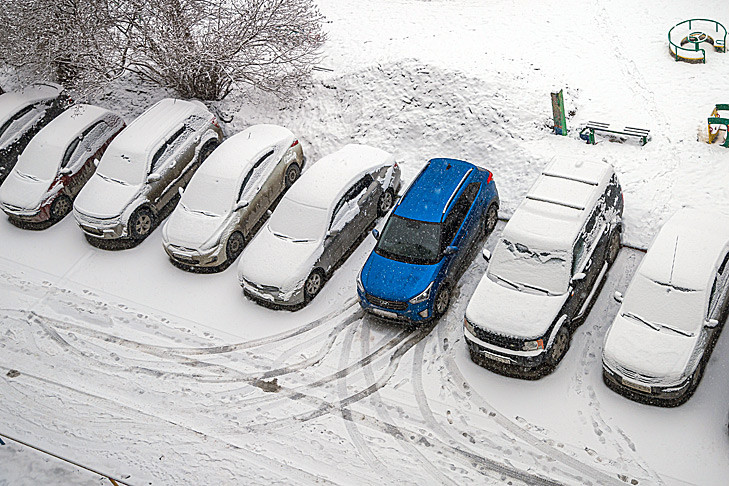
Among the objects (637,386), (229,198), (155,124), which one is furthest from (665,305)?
(155,124)

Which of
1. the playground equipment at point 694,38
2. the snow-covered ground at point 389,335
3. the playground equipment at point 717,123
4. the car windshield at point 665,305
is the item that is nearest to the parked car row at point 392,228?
the car windshield at point 665,305

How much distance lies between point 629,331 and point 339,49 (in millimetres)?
10905

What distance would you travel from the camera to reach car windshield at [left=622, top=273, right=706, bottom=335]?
9922 mm

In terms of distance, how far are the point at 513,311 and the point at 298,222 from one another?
4515mm

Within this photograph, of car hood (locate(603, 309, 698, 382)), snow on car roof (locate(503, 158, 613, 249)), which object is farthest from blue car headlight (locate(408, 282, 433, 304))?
car hood (locate(603, 309, 698, 382))

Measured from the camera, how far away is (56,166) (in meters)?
15.5

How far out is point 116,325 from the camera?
42.7ft

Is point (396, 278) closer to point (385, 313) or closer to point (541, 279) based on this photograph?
point (385, 313)

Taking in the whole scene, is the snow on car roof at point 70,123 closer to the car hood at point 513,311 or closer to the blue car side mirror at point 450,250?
the blue car side mirror at point 450,250

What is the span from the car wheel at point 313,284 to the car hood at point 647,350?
17.3 ft

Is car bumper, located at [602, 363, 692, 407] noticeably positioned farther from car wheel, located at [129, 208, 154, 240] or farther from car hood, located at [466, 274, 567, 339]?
car wheel, located at [129, 208, 154, 240]

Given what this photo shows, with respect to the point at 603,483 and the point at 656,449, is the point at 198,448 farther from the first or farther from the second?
the point at 656,449

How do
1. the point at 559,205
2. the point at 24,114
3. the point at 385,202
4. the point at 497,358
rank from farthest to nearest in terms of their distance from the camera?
the point at 24,114
the point at 385,202
the point at 559,205
the point at 497,358

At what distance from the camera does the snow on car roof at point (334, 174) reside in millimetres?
13195
